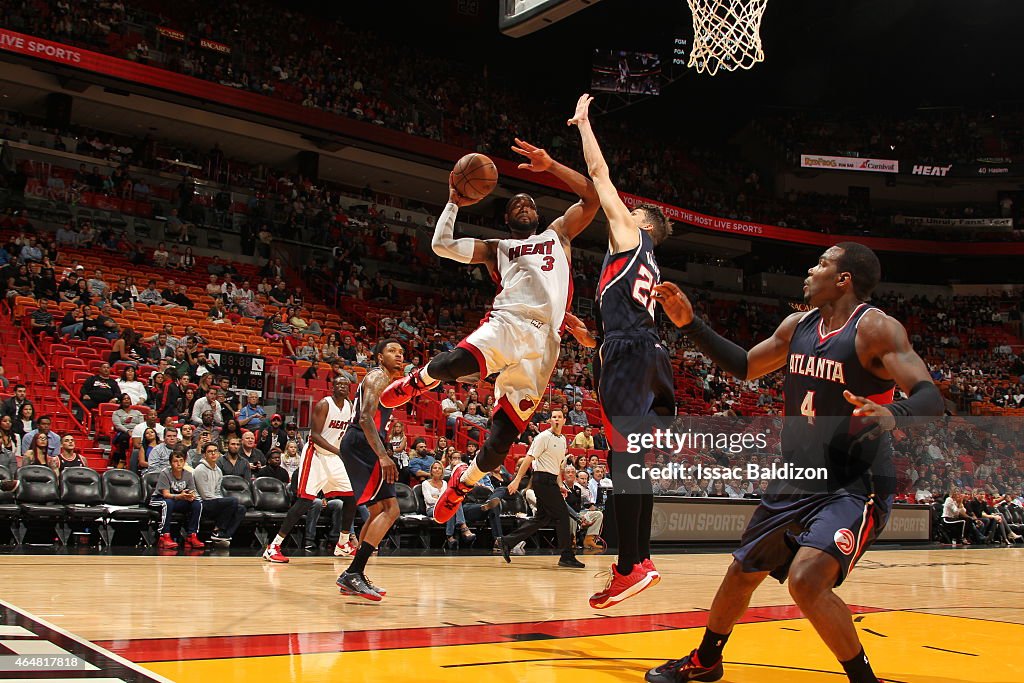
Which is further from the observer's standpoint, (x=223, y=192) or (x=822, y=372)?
(x=223, y=192)

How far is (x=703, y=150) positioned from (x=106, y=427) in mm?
27215

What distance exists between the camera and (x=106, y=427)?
12.0 m

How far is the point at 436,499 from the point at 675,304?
8325mm

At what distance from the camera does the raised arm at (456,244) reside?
5414mm

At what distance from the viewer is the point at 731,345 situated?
3.78 m

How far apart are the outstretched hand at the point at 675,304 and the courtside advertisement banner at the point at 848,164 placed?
32.0 m

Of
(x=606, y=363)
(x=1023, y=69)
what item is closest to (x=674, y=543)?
(x=606, y=363)

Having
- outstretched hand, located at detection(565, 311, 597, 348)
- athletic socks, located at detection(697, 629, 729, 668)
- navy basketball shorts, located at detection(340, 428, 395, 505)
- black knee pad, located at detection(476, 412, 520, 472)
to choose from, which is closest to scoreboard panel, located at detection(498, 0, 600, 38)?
outstretched hand, located at detection(565, 311, 597, 348)

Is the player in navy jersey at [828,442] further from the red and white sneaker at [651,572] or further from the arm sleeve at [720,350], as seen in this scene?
the red and white sneaker at [651,572]

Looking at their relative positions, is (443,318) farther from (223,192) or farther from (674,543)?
(674,543)

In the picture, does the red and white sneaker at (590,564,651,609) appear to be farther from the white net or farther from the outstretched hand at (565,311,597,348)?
the white net

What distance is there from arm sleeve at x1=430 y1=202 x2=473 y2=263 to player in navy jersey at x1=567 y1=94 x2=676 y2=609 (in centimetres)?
101

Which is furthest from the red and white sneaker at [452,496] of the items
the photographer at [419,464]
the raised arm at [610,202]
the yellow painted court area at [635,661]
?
the photographer at [419,464]

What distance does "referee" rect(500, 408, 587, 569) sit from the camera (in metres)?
9.73
